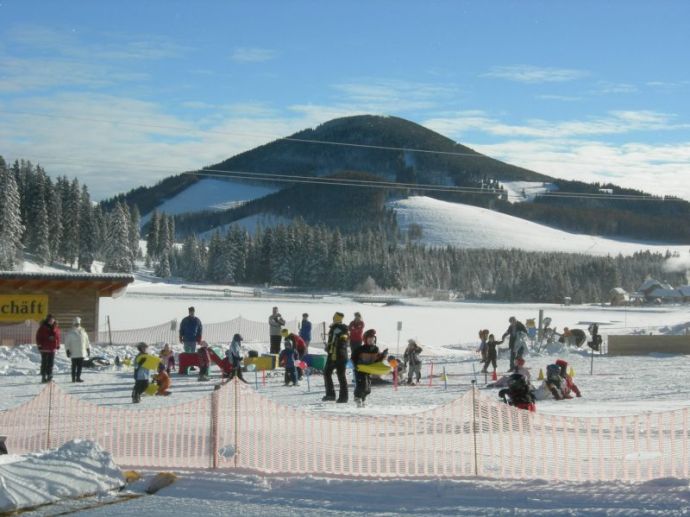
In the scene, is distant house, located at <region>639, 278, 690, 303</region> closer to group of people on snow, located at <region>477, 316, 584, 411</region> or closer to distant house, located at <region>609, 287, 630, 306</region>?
distant house, located at <region>609, 287, 630, 306</region>

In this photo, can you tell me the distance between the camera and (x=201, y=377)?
842 inches

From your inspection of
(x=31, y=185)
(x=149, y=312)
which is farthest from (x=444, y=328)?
(x=31, y=185)

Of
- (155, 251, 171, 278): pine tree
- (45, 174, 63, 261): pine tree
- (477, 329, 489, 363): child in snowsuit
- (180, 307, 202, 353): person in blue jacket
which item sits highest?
(45, 174, 63, 261): pine tree

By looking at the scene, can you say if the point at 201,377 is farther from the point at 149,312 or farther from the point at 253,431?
the point at 149,312

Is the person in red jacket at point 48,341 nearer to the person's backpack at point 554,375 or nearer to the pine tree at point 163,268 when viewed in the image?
the person's backpack at point 554,375

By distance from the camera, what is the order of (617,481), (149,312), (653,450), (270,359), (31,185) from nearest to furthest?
(617,481) < (653,450) < (270,359) < (149,312) < (31,185)

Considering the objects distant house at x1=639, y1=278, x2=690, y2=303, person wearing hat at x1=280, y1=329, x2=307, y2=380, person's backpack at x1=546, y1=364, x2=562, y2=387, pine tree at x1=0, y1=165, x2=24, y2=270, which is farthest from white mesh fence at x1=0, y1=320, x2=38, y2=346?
distant house at x1=639, y1=278, x2=690, y2=303

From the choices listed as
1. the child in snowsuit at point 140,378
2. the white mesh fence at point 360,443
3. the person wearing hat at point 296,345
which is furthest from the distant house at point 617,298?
the white mesh fence at point 360,443

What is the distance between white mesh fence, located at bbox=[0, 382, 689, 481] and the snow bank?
105cm

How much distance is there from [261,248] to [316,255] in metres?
8.39

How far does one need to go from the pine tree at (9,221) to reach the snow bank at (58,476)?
75846mm

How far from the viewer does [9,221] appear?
8419 cm

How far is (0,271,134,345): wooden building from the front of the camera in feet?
91.8

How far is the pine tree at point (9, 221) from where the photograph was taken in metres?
82.2
